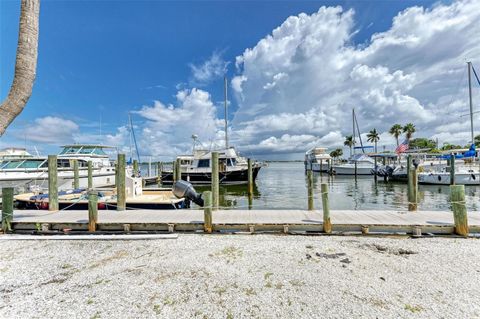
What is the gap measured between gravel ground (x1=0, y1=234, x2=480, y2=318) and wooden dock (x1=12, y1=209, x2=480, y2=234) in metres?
0.40

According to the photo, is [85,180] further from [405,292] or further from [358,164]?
[358,164]

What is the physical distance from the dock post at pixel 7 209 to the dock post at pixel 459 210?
12.0 meters

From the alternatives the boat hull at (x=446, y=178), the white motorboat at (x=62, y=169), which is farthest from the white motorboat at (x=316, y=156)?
the white motorboat at (x=62, y=169)

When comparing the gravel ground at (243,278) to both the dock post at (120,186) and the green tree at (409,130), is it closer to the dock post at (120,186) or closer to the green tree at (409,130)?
the dock post at (120,186)

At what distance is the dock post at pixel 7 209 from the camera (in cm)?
633

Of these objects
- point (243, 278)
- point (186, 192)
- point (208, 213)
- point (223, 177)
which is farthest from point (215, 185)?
point (223, 177)

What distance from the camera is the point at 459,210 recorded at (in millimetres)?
5777

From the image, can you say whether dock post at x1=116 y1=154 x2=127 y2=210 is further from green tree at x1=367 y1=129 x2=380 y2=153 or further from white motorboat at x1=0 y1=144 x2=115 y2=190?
green tree at x1=367 y1=129 x2=380 y2=153

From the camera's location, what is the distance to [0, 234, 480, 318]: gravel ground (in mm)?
3246

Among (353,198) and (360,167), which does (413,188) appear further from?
(360,167)

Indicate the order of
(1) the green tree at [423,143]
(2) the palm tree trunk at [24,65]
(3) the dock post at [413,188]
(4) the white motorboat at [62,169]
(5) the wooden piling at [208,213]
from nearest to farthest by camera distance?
(2) the palm tree trunk at [24,65] → (5) the wooden piling at [208,213] → (3) the dock post at [413,188] → (4) the white motorboat at [62,169] → (1) the green tree at [423,143]

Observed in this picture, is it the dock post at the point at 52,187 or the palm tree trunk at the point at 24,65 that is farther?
the dock post at the point at 52,187

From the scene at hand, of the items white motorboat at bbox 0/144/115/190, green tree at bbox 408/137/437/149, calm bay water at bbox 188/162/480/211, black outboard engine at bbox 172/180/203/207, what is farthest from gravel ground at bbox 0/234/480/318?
green tree at bbox 408/137/437/149

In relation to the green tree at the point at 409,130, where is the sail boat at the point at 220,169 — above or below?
below
